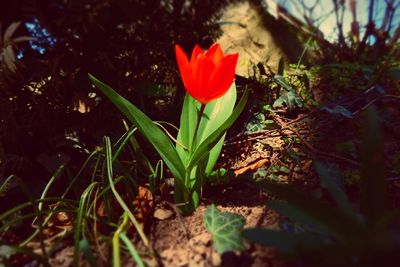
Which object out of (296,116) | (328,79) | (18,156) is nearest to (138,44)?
(18,156)

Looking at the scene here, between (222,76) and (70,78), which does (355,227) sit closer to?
(222,76)

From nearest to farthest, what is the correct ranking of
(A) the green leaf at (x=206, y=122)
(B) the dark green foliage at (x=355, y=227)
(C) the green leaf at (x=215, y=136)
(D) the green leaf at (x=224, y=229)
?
1. (B) the dark green foliage at (x=355, y=227)
2. (D) the green leaf at (x=224, y=229)
3. (C) the green leaf at (x=215, y=136)
4. (A) the green leaf at (x=206, y=122)

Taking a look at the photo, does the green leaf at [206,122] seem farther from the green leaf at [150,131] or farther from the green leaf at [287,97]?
the green leaf at [287,97]

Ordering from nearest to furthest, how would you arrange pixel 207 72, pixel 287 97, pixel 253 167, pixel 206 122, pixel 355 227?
pixel 355 227 → pixel 207 72 → pixel 206 122 → pixel 253 167 → pixel 287 97

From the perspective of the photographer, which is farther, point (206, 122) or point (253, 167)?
point (253, 167)

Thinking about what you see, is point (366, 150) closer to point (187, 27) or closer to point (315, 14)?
point (187, 27)

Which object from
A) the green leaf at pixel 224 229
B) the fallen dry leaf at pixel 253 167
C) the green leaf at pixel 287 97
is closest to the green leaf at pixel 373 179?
the green leaf at pixel 224 229

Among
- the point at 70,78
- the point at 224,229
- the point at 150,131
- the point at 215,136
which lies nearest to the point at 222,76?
the point at 215,136
